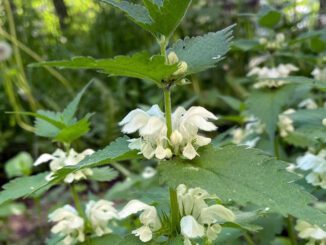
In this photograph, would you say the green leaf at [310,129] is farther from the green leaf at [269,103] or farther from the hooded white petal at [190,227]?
the hooded white petal at [190,227]

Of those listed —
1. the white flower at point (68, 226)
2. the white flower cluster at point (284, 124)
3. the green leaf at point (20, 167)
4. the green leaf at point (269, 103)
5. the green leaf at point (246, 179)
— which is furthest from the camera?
the green leaf at point (20, 167)

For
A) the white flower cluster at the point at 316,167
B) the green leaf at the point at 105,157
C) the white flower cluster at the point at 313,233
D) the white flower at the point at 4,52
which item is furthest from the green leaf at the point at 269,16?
the white flower at the point at 4,52

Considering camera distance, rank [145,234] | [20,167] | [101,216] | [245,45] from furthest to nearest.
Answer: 1. [20,167]
2. [245,45]
3. [101,216]
4. [145,234]

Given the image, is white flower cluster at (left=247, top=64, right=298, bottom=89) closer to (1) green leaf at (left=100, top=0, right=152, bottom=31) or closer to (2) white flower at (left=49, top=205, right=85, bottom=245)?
(2) white flower at (left=49, top=205, right=85, bottom=245)

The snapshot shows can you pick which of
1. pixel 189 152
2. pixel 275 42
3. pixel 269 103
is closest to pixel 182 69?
pixel 189 152

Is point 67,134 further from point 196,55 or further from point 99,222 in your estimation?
point 196,55

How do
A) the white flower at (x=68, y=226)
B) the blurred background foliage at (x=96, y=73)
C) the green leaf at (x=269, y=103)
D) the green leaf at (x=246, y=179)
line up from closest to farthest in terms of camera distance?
1. the green leaf at (x=246, y=179)
2. the white flower at (x=68, y=226)
3. the green leaf at (x=269, y=103)
4. the blurred background foliage at (x=96, y=73)

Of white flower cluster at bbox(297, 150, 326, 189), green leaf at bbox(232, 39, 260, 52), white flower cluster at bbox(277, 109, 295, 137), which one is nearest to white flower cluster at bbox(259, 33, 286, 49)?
green leaf at bbox(232, 39, 260, 52)

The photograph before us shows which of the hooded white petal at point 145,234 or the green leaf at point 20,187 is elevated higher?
the green leaf at point 20,187

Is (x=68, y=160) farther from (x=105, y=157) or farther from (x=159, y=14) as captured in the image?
(x=159, y=14)
